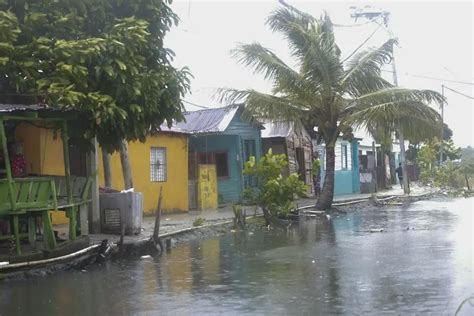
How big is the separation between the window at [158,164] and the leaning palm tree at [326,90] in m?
3.91

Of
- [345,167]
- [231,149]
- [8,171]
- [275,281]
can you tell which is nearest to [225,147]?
[231,149]

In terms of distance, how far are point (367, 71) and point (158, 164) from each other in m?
8.47

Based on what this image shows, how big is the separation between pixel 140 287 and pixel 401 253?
216 inches

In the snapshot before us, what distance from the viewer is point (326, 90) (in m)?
22.5

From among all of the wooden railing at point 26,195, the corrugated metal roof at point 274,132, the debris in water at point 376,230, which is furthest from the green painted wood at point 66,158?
the corrugated metal roof at point 274,132

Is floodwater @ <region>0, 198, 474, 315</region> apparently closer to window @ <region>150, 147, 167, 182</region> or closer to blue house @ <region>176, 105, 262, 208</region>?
window @ <region>150, 147, 167, 182</region>

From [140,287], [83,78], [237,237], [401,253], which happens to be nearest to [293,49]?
[237,237]

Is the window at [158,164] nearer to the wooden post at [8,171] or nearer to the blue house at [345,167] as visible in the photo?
the wooden post at [8,171]

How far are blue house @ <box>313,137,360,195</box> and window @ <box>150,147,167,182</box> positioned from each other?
13.7 metres

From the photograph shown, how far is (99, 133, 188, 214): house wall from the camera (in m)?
19.0

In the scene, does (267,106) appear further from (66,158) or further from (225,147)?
(66,158)

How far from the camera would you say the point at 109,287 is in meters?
9.34

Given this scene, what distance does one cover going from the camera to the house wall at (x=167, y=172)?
19031mm

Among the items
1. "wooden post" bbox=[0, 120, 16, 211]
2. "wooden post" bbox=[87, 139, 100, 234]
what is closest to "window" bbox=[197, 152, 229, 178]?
"wooden post" bbox=[87, 139, 100, 234]
